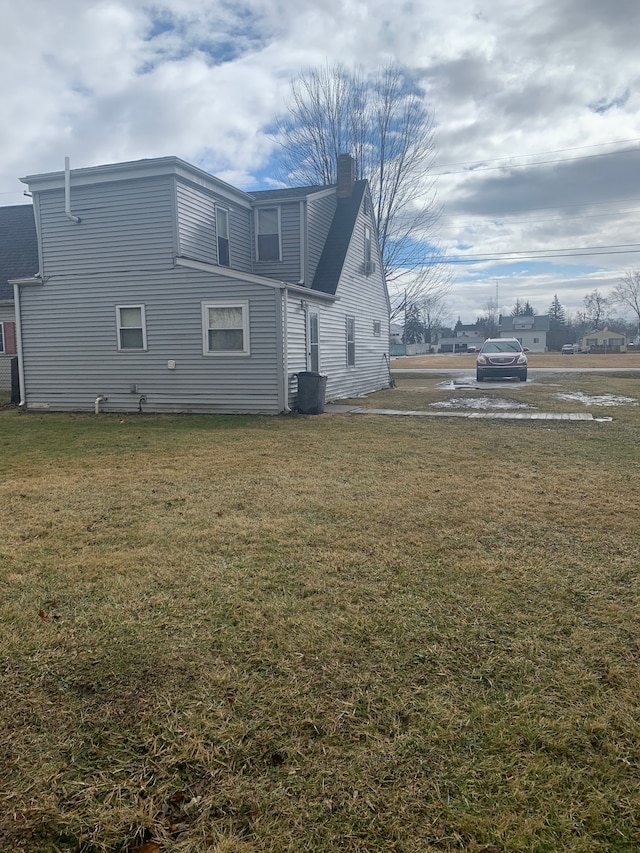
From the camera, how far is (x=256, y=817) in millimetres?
1700

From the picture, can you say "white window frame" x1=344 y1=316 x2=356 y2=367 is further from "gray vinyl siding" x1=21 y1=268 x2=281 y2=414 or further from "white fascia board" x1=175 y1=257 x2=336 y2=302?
"gray vinyl siding" x1=21 y1=268 x2=281 y2=414

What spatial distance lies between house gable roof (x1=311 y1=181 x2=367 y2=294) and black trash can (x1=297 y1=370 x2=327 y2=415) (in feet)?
13.2

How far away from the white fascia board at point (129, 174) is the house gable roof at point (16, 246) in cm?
680

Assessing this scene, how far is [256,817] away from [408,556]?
7.31 feet

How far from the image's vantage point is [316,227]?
51.5 ft

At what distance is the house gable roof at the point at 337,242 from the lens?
50.3ft

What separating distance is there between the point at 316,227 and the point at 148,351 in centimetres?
642

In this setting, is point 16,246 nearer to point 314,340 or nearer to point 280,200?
point 280,200

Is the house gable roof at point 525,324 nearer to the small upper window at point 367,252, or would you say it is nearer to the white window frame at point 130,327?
the small upper window at point 367,252

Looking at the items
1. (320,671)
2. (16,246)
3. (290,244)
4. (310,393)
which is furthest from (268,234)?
(320,671)

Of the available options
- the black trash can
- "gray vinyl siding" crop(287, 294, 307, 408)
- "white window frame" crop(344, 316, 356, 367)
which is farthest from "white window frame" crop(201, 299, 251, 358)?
"white window frame" crop(344, 316, 356, 367)

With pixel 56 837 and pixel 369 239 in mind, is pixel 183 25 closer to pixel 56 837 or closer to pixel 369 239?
pixel 369 239

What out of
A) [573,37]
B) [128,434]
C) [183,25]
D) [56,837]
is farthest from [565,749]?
[573,37]

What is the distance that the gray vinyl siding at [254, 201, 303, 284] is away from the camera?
15016 mm
